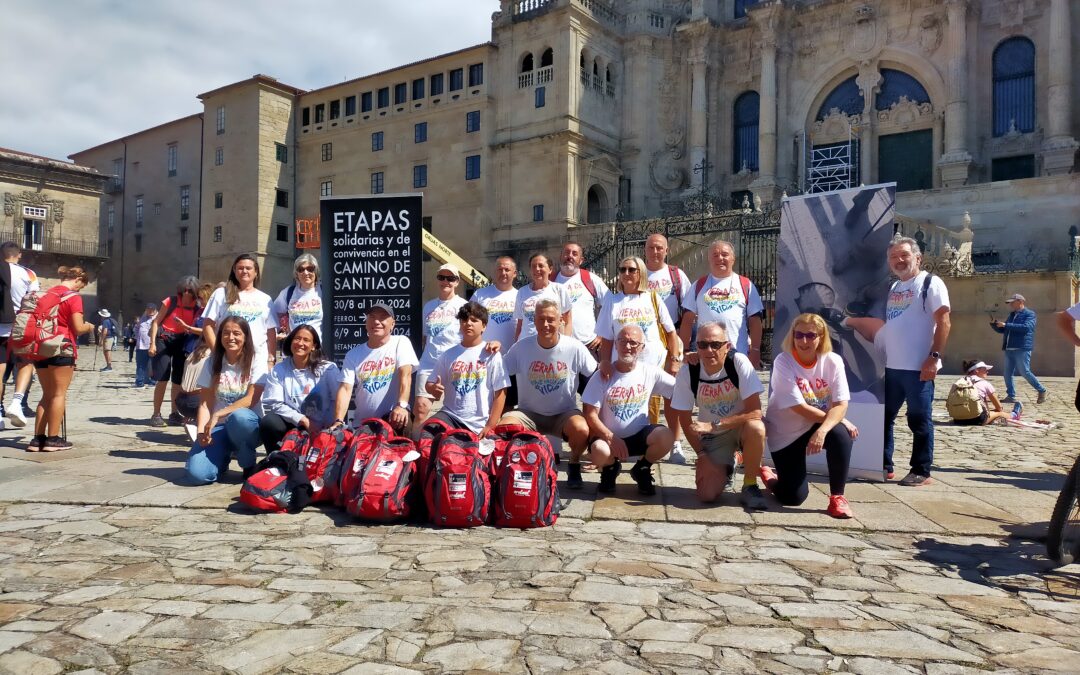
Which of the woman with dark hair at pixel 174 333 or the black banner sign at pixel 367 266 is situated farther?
the woman with dark hair at pixel 174 333

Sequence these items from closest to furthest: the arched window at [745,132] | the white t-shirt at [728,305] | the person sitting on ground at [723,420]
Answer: the person sitting on ground at [723,420] < the white t-shirt at [728,305] < the arched window at [745,132]

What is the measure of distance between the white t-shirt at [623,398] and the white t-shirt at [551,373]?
19 cm

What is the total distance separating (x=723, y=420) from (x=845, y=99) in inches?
1241

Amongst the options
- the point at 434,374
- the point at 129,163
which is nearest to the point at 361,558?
the point at 434,374

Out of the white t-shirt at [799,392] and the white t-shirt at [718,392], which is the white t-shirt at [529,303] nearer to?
the white t-shirt at [718,392]

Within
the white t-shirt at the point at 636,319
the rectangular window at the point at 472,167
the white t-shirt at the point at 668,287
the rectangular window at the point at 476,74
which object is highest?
the rectangular window at the point at 476,74

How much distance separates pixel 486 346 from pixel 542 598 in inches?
113

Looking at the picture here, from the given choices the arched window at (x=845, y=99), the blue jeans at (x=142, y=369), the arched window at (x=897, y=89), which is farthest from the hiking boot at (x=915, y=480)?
the arched window at (x=845, y=99)

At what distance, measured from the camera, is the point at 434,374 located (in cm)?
646

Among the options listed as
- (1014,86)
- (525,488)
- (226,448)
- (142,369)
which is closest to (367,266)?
(226,448)

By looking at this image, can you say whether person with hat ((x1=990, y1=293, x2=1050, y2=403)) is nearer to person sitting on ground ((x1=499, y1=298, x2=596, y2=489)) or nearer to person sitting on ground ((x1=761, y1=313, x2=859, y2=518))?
person sitting on ground ((x1=761, y1=313, x2=859, y2=518))

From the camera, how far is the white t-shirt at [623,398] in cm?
607

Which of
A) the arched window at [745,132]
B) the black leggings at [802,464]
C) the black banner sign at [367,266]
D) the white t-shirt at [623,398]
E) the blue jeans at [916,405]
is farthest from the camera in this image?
the arched window at [745,132]

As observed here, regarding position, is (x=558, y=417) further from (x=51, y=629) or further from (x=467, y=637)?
(x=51, y=629)
